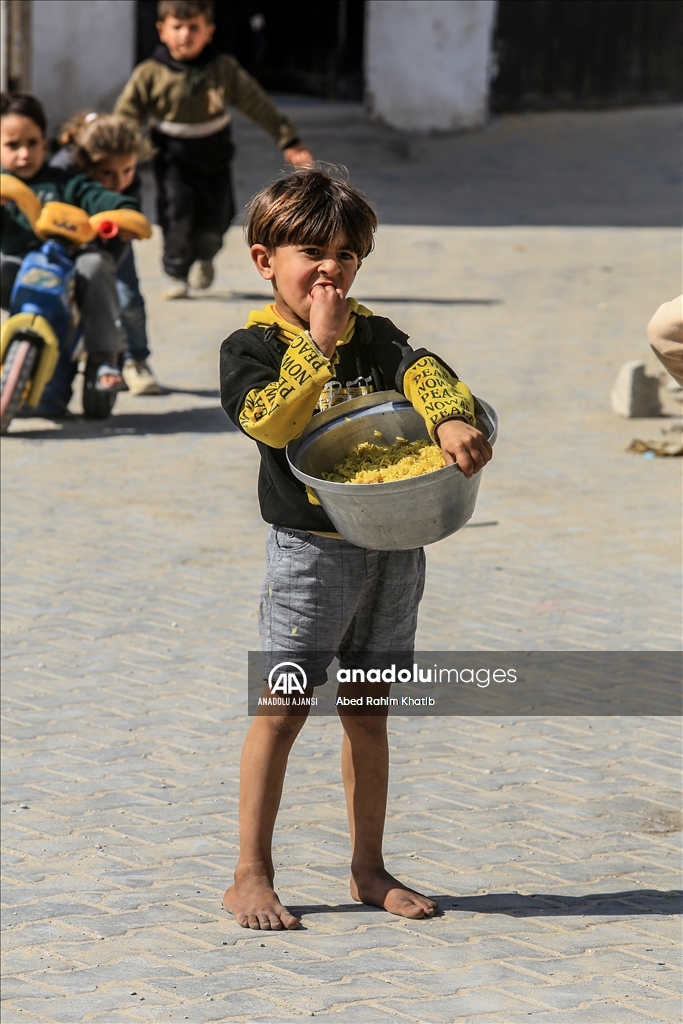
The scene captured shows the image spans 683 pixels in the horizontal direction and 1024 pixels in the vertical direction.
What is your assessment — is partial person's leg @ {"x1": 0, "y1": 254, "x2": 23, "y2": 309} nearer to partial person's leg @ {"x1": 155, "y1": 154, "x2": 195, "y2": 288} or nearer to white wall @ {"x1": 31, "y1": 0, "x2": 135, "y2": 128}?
partial person's leg @ {"x1": 155, "y1": 154, "x2": 195, "y2": 288}

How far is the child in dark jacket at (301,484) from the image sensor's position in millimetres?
3305

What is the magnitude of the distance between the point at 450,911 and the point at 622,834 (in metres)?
0.67

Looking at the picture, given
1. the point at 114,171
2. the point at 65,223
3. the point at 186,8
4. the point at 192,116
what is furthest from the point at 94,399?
the point at 186,8

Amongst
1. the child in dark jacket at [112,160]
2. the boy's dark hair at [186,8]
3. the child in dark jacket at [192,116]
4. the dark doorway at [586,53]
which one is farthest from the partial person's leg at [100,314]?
the dark doorway at [586,53]

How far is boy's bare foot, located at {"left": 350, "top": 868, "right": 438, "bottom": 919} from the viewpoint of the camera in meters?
3.67

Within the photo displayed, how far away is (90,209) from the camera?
8.42 m

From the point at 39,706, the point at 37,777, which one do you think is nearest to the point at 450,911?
the point at 37,777

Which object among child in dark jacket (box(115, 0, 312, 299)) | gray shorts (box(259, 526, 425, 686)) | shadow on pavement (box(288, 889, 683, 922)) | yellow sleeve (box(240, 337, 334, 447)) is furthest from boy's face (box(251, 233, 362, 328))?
child in dark jacket (box(115, 0, 312, 299))

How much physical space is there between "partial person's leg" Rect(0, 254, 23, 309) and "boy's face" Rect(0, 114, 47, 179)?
471 millimetres

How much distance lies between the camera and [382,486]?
3.12 metres

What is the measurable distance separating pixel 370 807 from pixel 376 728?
20 cm

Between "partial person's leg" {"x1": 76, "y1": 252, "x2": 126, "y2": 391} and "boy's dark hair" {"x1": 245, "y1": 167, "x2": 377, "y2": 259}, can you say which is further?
"partial person's leg" {"x1": 76, "y1": 252, "x2": 126, "y2": 391}

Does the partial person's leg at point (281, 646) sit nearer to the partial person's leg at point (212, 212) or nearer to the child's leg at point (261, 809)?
the child's leg at point (261, 809)

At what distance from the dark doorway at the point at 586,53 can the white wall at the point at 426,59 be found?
1.66 feet
